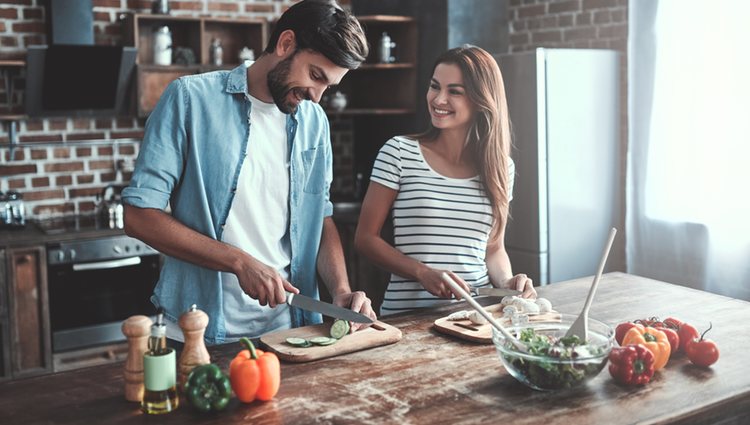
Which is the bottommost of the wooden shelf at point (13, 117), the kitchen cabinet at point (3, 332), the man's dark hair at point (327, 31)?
the kitchen cabinet at point (3, 332)

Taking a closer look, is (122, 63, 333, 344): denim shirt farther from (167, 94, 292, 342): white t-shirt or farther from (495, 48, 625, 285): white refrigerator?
(495, 48, 625, 285): white refrigerator

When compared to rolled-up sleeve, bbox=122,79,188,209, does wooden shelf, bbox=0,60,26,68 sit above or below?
above

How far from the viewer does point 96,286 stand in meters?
4.26

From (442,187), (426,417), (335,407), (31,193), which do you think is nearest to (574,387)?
(426,417)

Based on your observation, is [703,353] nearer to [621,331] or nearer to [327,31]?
[621,331]

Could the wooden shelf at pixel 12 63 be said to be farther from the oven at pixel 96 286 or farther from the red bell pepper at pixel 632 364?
the red bell pepper at pixel 632 364

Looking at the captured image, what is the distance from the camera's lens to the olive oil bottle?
5.29ft

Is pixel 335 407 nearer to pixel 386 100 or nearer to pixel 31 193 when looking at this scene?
pixel 31 193

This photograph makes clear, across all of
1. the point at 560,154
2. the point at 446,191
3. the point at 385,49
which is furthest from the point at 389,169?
the point at 385,49

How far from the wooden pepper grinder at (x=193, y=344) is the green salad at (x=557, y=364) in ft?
2.16

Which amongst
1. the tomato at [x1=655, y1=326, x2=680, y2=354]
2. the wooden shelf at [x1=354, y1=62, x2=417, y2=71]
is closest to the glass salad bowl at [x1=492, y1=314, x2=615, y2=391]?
the tomato at [x1=655, y1=326, x2=680, y2=354]

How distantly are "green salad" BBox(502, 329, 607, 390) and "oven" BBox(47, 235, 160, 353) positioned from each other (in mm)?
2929

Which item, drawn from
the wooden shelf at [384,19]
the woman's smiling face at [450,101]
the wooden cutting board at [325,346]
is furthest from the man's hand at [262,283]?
the wooden shelf at [384,19]

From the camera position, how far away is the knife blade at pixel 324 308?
2039mm
